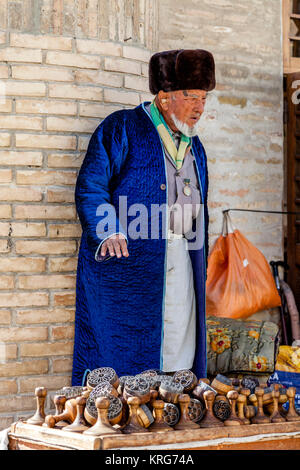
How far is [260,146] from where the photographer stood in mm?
5570

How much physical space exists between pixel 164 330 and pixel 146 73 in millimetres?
1363

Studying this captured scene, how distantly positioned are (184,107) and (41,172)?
757 mm

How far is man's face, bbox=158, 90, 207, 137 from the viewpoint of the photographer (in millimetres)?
3555

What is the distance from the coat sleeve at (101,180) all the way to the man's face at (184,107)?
9.2 inches

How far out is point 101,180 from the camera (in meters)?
3.42

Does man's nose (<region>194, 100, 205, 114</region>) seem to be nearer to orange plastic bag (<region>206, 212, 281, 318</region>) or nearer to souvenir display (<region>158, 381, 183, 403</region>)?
souvenir display (<region>158, 381, 183, 403</region>)

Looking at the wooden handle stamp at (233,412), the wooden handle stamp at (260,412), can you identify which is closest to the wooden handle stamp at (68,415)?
the wooden handle stamp at (233,412)

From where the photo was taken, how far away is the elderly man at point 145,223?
349 cm

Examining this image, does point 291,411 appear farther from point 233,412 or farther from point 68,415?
point 68,415

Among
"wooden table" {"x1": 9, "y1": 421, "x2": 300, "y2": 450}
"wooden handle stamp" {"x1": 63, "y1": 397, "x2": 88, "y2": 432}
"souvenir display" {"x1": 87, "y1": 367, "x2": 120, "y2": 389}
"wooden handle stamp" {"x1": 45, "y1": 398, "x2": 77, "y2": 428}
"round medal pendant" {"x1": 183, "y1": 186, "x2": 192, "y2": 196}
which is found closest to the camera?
"wooden table" {"x1": 9, "y1": 421, "x2": 300, "y2": 450}

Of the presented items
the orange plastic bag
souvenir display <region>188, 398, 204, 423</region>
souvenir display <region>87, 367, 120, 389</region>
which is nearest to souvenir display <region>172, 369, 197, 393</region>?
souvenir display <region>188, 398, 204, 423</region>

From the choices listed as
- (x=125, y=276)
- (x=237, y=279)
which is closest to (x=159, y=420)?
(x=125, y=276)

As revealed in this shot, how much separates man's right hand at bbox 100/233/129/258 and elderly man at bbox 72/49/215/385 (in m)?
0.20
